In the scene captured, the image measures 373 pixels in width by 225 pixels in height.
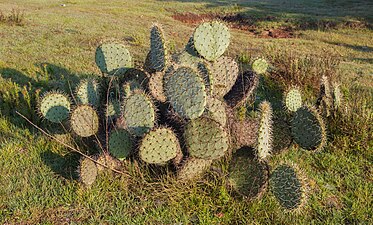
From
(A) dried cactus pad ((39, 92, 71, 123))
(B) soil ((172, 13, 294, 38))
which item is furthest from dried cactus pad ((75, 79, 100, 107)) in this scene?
(B) soil ((172, 13, 294, 38))

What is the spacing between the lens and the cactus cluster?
3.50 m

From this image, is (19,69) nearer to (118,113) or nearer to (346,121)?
(118,113)

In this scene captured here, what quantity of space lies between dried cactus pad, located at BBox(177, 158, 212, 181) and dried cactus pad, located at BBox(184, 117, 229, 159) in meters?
0.11

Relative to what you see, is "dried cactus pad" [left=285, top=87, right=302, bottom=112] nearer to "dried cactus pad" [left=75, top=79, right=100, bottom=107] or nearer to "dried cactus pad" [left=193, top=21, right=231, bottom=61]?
"dried cactus pad" [left=193, top=21, right=231, bottom=61]

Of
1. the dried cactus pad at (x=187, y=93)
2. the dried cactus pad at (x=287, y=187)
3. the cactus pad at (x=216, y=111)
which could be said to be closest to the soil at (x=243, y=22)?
the cactus pad at (x=216, y=111)

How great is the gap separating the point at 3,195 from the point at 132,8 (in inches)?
763

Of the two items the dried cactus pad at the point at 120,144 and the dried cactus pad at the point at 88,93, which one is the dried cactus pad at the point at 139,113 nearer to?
the dried cactus pad at the point at 120,144

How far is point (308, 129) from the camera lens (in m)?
4.00

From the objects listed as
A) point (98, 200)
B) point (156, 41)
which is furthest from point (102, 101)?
point (98, 200)

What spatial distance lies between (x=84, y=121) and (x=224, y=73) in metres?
1.73

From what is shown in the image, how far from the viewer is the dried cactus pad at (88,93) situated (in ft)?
14.8

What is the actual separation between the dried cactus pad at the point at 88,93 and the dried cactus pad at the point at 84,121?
1.39 feet

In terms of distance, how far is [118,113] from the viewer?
430 cm

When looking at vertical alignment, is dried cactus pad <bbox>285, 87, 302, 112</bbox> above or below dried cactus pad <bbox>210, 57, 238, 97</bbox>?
below
